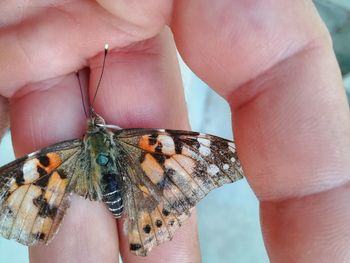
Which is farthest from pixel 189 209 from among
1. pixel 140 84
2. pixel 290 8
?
pixel 290 8

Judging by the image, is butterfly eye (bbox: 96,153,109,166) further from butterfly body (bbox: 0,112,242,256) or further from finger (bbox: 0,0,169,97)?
finger (bbox: 0,0,169,97)

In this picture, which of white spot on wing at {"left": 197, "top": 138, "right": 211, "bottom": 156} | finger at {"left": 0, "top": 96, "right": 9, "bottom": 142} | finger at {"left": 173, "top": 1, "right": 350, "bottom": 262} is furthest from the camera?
finger at {"left": 0, "top": 96, "right": 9, "bottom": 142}

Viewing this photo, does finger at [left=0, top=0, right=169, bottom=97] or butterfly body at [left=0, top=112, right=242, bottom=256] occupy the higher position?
finger at [left=0, top=0, right=169, bottom=97]

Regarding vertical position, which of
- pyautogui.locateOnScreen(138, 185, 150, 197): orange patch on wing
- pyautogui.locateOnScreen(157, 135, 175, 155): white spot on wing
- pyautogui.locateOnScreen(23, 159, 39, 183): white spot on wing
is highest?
pyautogui.locateOnScreen(23, 159, 39, 183): white spot on wing

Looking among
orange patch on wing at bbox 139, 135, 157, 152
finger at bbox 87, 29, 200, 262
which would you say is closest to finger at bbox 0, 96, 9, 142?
finger at bbox 87, 29, 200, 262

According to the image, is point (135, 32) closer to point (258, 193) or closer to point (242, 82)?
point (242, 82)

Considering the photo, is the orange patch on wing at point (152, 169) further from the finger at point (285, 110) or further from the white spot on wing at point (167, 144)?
the finger at point (285, 110)

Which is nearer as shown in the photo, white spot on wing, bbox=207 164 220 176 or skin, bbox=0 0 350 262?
skin, bbox=0 0 350 262

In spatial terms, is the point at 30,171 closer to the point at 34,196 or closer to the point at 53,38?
the point at 34,196
